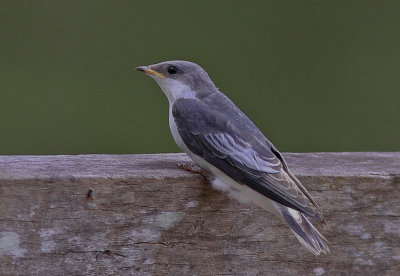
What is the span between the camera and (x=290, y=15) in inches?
231

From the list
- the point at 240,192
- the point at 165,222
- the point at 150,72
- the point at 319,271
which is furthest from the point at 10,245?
the point at 150,72

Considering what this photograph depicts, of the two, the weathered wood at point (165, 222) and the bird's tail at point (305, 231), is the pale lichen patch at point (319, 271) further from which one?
the bird's tail at point (305, 231)

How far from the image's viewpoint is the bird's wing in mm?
3031

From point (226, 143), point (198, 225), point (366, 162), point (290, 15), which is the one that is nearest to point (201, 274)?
point (198, 225)

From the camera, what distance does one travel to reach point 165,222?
9.61 feet

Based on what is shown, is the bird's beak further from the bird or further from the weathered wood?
the weathered wood

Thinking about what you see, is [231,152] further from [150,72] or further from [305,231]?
[150,72]

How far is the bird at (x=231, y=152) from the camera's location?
2979mm

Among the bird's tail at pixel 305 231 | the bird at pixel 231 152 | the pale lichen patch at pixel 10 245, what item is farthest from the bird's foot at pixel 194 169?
the pale lichen patch at pixel 10 245

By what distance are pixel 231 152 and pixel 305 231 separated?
0.47m

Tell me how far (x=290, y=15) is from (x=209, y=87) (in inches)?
83.9

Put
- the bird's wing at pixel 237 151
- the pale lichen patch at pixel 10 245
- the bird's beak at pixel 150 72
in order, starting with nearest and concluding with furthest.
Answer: the pale lichen patch at pixel 10 245 < the bird's wing at pixel 237 151 < the bird's beak at pixel 150 72

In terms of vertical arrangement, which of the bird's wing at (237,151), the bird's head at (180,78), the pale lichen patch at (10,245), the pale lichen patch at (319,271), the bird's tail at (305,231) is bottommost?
the pale lichen patch at (319,271)

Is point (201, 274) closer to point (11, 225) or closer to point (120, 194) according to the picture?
point (120, 194)
